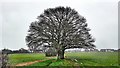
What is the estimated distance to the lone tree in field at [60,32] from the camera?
134 feet

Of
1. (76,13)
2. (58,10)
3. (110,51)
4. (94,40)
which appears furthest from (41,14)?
(110,51)

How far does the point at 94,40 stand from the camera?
42.9 m

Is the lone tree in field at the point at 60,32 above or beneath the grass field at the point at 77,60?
above

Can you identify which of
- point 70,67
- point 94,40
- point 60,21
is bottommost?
point 70,67

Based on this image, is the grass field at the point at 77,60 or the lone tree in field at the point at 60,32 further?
the lone tree in field at the point at 60,32

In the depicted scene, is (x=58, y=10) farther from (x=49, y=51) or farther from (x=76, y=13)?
(x=49, y=51)

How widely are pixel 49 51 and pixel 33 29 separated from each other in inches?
205

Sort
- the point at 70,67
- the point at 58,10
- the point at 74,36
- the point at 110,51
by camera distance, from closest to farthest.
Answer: the point at 70,67 → the point at 74,36 → the point at 58,10 → the point at 110,51

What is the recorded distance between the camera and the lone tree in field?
40925mm

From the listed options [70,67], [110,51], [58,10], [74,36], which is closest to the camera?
[70,67]

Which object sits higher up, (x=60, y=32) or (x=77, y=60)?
(x=60, y=32)

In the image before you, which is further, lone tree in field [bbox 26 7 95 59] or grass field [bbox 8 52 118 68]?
lone tree in field [bbox 26 7 95 59]

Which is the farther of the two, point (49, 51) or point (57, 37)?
point (49, 51)

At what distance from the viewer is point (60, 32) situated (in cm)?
4138
